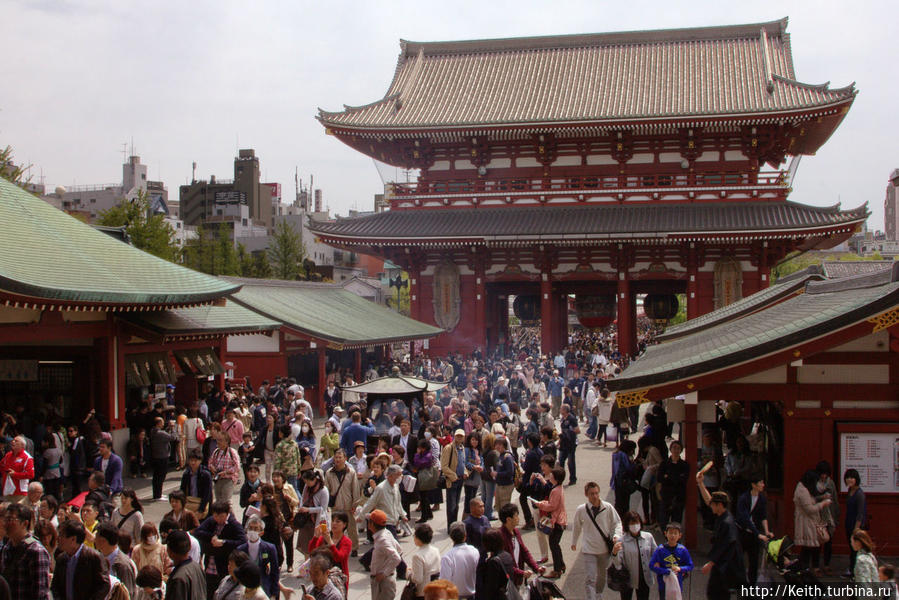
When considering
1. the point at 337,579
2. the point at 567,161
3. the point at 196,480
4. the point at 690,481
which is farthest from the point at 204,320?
the point at 567,161

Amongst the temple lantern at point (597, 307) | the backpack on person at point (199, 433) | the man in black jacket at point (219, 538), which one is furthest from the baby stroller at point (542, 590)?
the temple lantern at point (597, 307)

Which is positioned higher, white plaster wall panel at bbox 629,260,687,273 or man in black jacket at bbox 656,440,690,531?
white plaster wall panel at bbox 629,260,687,273

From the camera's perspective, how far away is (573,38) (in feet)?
146

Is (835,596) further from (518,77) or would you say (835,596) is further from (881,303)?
(518,77)

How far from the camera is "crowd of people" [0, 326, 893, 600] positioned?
7.99m

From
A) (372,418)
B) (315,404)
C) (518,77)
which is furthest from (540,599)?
(518,77)

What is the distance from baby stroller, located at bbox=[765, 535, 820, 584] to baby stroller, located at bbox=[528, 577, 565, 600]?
114 inches

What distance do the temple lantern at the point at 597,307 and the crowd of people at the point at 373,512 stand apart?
23223mm

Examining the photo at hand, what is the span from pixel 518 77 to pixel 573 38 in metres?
4.51

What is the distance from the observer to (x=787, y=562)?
31.7 feet

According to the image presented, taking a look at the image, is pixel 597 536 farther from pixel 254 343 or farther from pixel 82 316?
pixel 254 343

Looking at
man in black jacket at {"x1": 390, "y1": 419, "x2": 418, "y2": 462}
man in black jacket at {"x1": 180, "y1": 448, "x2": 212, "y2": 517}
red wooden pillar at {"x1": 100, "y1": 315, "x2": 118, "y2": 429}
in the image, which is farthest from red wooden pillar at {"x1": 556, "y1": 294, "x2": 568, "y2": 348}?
man in black jacket at {"x1": 180, "y1": 448, "x2": 212, "y2": 517}

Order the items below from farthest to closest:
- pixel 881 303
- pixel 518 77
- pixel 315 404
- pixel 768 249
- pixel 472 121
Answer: pixel 518 77, pixel 472 121, pixel 768 249, pixel 315 404, pixel 881 303

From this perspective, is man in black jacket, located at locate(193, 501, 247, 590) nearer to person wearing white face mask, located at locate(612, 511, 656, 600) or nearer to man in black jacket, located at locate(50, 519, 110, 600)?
man in black jacket, located at locate(50, 519, 110, 600)
